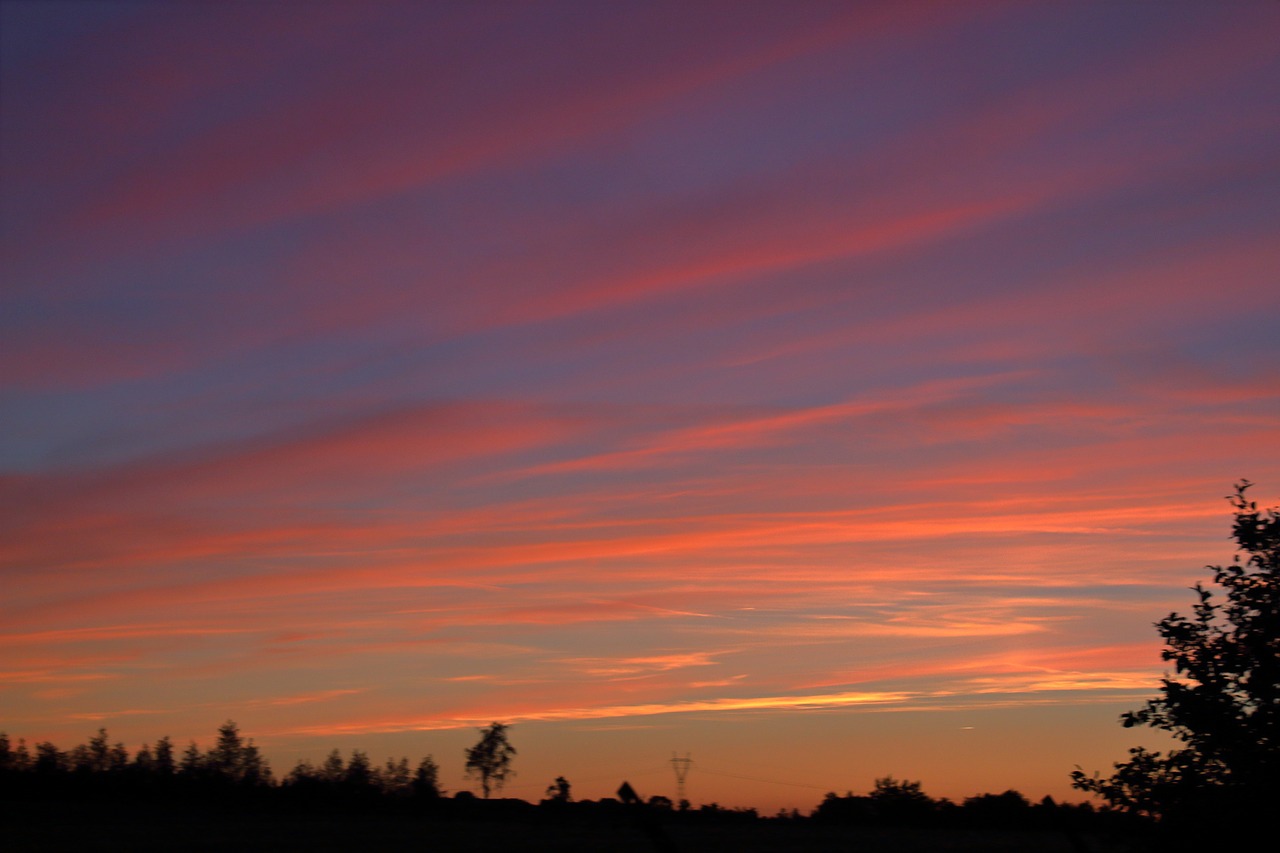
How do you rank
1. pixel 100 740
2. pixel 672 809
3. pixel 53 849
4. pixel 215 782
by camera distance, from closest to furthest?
pixel 53 849
pixel 215 782
pixel 672 809
pixel 100 740

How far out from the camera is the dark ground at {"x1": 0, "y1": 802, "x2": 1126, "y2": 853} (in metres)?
27.1

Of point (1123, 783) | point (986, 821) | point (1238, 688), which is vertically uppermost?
point (1238, 688)

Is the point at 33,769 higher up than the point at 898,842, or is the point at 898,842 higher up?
the point at 33,769

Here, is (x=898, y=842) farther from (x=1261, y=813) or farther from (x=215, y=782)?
(x=215, y=782)

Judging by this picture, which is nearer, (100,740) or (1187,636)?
(1187,636)

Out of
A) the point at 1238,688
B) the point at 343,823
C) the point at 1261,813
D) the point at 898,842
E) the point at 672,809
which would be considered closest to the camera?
the point at 1261,813

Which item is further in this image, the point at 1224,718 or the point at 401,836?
the point at 401,836

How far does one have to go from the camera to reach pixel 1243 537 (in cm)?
2070

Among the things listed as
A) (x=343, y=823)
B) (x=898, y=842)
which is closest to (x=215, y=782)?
(x=343, y=823)

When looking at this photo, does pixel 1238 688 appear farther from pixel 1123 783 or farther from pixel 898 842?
pixel 898 842

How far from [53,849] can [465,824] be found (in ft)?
43.4

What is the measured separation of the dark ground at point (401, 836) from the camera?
27.1 m

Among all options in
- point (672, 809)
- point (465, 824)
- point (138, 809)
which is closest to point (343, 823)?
point (465, 824)

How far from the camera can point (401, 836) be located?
30328mm
